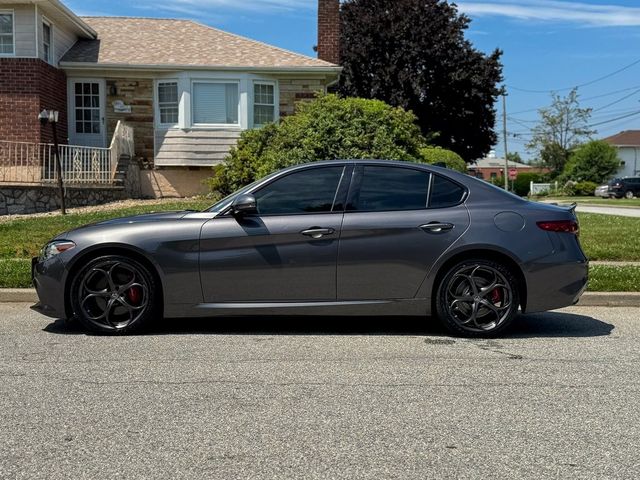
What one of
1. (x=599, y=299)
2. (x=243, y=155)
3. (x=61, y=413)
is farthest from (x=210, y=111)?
(x=61, y=413)

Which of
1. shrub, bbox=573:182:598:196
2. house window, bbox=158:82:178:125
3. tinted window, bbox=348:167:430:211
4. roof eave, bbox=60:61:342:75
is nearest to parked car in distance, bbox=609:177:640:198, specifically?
shrub, bbox=573:182:598:196

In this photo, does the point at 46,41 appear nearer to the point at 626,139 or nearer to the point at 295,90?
the point at 295,90

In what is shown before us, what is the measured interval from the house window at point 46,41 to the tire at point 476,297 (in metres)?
16.8

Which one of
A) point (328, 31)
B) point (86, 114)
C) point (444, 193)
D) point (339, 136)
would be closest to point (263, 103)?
point (328, 31)

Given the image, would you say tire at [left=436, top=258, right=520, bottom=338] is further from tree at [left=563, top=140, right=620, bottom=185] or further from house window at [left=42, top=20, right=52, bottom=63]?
tree at [left=563, top=140, right=620, bottom=185]

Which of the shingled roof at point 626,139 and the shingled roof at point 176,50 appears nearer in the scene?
the shingled roof at point 176,50

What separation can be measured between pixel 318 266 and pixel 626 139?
9240cm

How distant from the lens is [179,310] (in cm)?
653

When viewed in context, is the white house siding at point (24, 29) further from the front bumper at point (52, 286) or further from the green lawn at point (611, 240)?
the front bumper at point (52, 286)

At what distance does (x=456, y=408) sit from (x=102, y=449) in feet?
6.86

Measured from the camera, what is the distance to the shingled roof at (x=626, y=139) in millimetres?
88000

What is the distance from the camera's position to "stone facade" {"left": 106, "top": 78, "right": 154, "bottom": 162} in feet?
72.3

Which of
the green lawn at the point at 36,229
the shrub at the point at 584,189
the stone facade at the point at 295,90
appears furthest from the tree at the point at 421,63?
the green lawn at the point at 36,229

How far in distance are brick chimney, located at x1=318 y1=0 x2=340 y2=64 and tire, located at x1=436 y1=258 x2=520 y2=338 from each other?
1813 cm
